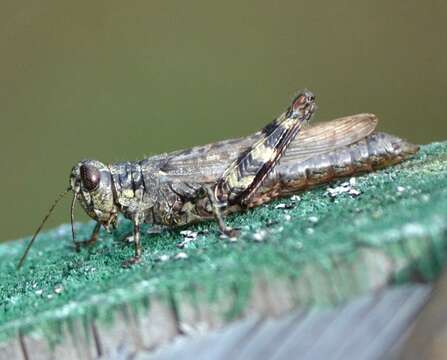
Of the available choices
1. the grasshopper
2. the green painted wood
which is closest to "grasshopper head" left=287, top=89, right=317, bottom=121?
the grasshopper

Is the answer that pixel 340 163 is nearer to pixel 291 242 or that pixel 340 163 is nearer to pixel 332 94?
pixel 291 242

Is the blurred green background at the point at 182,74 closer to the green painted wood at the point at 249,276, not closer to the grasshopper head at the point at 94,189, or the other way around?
the grasshopper head at the point at 94,189

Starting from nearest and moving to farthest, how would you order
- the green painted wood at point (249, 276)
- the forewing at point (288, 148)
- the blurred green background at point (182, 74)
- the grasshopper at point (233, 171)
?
the green painted wood at point (249, 276) < the grasshopper at point (233, 171) < the forewing at point (288, 148) < the blurred green background at point (182, 74)

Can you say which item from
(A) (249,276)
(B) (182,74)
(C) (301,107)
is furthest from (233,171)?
(B) (182,74)

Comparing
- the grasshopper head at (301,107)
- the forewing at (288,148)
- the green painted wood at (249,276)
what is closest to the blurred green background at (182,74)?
the forewing at (288,148)

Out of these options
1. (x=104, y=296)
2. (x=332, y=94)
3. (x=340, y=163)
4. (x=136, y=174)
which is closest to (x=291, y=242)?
(x=104, y=296)

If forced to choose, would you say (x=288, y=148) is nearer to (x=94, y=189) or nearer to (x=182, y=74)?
(x=94, y=189)
